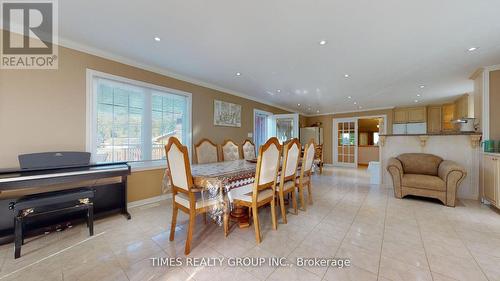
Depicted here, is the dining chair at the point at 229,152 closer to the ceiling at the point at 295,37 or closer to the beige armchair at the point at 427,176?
the ceiling at the point at 295,37

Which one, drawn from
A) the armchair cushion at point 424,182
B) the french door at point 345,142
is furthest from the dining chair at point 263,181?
the french door at point 345,142

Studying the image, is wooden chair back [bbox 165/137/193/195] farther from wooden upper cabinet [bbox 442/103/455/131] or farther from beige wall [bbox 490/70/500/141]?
wooden upper cabinet [bbox 442/103/455/131]

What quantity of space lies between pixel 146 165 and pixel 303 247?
275cm

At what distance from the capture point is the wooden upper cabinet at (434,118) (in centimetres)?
610

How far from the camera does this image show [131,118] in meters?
3.10

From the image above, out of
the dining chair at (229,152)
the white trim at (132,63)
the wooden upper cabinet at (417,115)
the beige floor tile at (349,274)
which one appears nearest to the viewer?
the beige floor tile at (349,274)

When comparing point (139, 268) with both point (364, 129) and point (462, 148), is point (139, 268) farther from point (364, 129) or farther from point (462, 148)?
point (364, 129)

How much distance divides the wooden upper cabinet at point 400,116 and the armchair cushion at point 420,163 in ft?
11.9

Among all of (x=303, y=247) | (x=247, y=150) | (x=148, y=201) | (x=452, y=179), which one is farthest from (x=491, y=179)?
(x=148, y=201)

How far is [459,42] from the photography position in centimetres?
241

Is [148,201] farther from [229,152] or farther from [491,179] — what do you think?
[491,179]

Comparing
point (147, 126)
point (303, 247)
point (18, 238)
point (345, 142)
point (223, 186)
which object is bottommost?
point (303, 247)

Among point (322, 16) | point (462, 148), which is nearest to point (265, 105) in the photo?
point (322, 16)

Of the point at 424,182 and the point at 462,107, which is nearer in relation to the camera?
the point at 424,182
